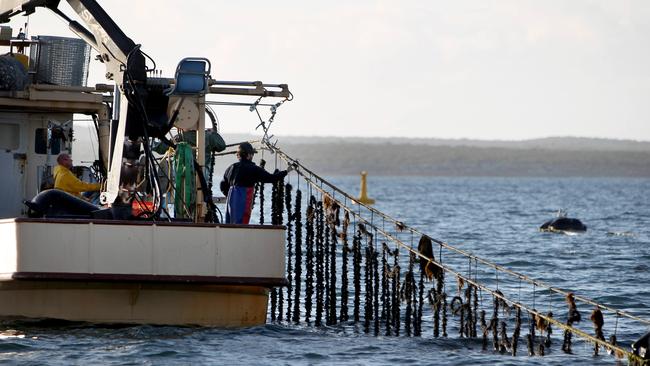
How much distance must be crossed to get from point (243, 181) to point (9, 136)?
16.2 feet

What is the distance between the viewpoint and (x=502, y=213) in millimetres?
86125

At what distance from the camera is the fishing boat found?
69.6ft

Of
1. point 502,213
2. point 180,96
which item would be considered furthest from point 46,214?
point 502,213

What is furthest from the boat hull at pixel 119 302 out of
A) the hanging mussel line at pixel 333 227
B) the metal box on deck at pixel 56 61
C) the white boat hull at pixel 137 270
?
the metal box on deck at pixel 56 61

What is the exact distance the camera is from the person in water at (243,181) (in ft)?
79.3

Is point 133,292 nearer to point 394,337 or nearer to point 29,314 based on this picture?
point 29,314

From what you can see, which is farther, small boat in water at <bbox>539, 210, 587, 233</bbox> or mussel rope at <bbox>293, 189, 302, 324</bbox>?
small boat in water at <bbox>539, 210, 587, 233</bbox>

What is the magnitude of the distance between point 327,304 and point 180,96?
5.82 metres

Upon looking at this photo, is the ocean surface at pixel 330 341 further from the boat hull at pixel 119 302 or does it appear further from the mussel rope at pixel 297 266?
the mussel rope at pixel 297 266

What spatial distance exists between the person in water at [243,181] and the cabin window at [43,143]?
4071 mm

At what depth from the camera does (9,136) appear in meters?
26.4

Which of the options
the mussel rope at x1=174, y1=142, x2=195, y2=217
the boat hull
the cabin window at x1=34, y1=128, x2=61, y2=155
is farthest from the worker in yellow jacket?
the cabin window at x1=34, y1=128, x2=61, y2=155

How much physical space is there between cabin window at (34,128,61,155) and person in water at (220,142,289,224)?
13.4 ft

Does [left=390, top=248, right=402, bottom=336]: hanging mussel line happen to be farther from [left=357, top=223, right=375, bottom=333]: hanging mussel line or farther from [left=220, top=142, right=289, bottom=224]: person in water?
[left=220, top=142, right=289, bottom=224]: person in water
